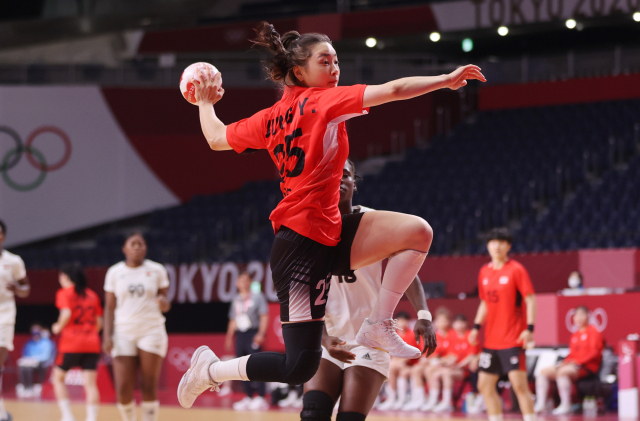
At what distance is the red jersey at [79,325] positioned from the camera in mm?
9883

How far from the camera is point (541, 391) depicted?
10.8 metres

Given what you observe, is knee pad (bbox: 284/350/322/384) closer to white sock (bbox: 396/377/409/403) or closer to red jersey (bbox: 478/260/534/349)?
red jersey (bbox: 478/260/534/349)

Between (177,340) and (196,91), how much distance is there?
11.0m

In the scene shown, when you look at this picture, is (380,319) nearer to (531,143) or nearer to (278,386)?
(278,386)

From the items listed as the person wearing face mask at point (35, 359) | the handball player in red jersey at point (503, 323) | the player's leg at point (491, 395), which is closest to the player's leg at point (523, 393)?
the handball player in red jersey at point (503, 323)

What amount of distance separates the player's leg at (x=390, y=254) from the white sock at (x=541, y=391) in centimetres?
748

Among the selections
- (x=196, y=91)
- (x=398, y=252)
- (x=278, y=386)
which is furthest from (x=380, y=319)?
(x=278, y=386)

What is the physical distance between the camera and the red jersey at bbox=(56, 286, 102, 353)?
988 centimetres

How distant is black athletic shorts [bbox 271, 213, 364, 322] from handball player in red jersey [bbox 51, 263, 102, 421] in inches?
254

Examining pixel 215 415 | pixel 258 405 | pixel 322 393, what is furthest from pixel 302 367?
pixel 258 405

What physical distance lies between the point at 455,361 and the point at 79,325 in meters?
5.14

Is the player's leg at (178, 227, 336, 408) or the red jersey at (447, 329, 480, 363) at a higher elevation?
the player's leg at (178, 227, 336, 408)

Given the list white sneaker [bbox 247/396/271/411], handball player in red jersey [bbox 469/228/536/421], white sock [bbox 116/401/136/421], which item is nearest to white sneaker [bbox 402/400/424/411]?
white sneaker [bbox 247/396/271/411]

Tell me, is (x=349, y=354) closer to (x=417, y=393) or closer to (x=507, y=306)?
(x=507, y=306)
